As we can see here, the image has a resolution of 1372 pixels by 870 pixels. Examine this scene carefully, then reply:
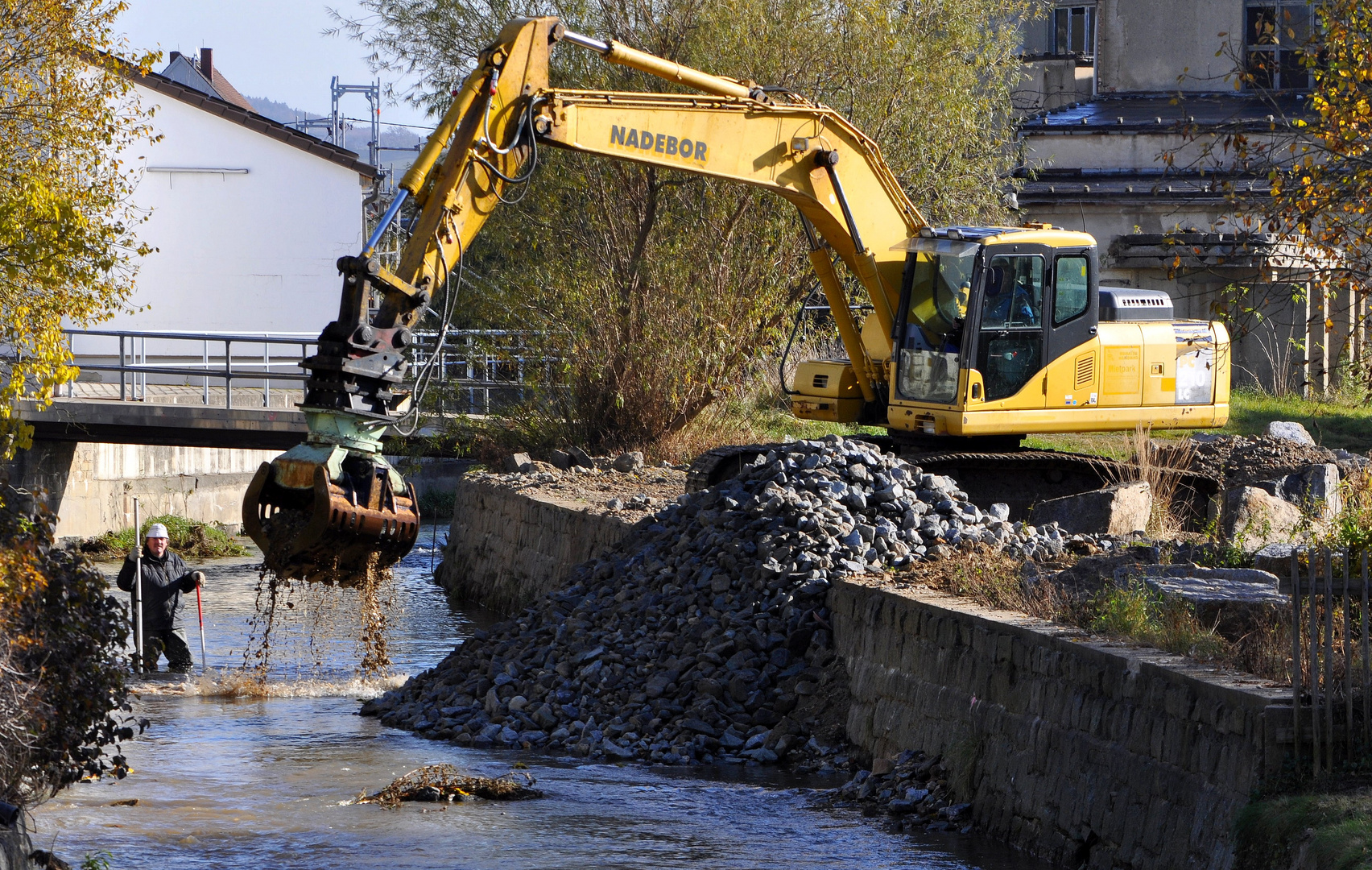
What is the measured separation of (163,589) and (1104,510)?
8435 mm

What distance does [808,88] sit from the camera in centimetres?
2222

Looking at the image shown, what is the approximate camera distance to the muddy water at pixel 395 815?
8812 millimetres

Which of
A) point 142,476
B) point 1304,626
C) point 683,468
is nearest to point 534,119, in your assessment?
point 1304,626

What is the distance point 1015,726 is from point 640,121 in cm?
635

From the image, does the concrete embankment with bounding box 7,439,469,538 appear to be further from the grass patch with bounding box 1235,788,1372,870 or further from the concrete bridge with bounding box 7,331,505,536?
the grass patch with bounding box 1235,788,1372,870

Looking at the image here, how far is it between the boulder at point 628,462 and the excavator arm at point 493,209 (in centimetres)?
522

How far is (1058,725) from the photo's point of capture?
8.61 m

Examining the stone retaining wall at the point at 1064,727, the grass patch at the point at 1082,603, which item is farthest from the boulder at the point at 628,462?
the stone retaining wall at the point at 1064,727

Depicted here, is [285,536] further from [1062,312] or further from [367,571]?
[1062,312]

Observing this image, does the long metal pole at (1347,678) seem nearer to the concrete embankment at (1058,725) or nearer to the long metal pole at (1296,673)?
the long metal pole at (1296,673)

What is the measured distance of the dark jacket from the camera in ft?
49.2

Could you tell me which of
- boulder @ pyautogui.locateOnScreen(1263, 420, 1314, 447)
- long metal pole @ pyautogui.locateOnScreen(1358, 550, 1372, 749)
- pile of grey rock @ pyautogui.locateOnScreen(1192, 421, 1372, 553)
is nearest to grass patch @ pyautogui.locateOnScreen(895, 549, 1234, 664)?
long metal pole @ pyautogui.locateOnScreen(1358, 550, 1372, 749)

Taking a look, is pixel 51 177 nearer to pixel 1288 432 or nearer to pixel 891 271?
pixel 891 271

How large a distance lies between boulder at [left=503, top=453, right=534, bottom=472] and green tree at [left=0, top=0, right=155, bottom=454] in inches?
238
